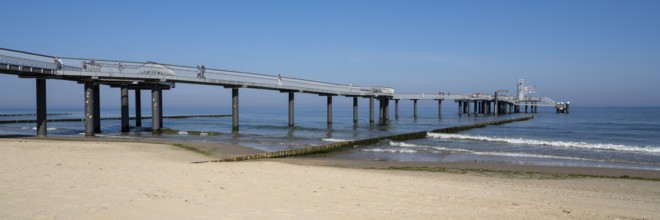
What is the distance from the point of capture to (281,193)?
8.04 metres

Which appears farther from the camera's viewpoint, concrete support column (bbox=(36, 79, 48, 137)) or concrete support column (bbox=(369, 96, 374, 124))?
concrete support column (bbox=(369, 96, 374, 124))

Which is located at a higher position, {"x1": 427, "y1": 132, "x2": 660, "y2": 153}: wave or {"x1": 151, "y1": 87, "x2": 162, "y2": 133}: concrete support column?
{"x1": 151, "y1": 87, "x2": 162, "y2": 133}: concrete support column

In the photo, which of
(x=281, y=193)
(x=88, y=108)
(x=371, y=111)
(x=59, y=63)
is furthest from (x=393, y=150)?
(x=371, y=111)

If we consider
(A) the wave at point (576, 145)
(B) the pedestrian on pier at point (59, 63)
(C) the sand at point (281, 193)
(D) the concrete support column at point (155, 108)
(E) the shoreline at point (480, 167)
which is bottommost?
(A) the wave at point (576, 145)

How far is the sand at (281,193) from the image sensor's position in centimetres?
634

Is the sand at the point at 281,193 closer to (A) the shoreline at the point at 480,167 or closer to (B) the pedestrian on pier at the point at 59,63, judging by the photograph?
(A) the shoreline at the point at 480,167

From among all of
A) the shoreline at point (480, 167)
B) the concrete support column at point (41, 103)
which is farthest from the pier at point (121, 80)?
the shoreline at point (480, 167)

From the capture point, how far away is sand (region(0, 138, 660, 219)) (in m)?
6.34

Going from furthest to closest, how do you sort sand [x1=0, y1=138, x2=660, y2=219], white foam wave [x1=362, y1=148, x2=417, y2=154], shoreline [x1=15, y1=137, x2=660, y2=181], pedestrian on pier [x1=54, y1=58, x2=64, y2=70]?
pedestrian on pier [x1=54, y1=58, x2=64, y2=70] → white foam wave [x1=362, y1=148, x2=417, y2=154] → shoreline [x1=15, y1=137, x2=660, y2=181] → sand [x1=0, y1=138, x2=660, y2=219]

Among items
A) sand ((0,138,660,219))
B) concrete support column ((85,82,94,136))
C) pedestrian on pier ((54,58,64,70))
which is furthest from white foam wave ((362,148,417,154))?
pedestrian on pier ((54,58,64,70))

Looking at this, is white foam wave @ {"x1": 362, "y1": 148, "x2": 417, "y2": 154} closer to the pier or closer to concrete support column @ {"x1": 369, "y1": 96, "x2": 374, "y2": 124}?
the pier

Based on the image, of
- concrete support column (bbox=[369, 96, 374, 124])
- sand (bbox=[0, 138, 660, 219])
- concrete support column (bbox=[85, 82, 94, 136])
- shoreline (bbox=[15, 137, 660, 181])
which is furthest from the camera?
concrete support column (bbox=[369, 96, 374, 124])

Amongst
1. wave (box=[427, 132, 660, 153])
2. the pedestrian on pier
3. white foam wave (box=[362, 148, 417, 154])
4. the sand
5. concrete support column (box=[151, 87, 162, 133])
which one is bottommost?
wave (box=[427, 132, 660, 153])

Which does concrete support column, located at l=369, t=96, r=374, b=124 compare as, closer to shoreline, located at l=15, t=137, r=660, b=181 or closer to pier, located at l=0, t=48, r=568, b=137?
pier, located at l=0, t=48, r=568, b=137
